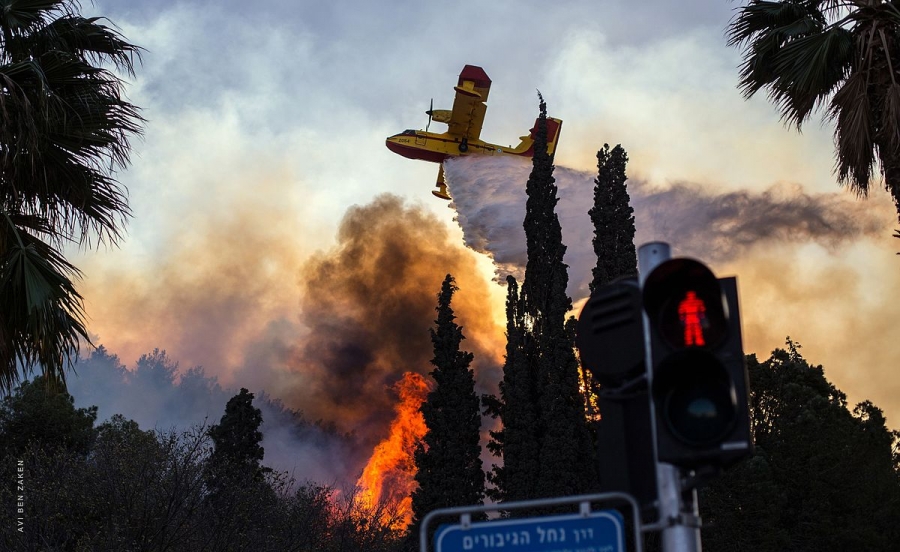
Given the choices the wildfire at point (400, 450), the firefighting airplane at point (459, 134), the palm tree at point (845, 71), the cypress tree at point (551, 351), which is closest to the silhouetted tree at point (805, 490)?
the cypress tree at point (551, 351)

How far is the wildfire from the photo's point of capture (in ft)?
253

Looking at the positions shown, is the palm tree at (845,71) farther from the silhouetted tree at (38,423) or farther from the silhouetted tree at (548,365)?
the silhouetted tree at (38,423)

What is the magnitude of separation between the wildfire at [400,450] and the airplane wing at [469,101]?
31.1 metres

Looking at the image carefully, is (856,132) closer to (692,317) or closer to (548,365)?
(692,317)

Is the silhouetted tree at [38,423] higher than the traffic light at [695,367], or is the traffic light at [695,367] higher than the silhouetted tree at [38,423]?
the silhouetted tree at [38,423]

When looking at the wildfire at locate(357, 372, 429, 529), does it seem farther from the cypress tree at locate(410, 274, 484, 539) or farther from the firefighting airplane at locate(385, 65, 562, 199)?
the cypress tree at locate(410, 274, 484, 539)

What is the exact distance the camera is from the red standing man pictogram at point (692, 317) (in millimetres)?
3332

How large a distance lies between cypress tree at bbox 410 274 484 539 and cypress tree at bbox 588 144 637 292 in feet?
23.2

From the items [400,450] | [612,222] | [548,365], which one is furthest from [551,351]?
[400,450]

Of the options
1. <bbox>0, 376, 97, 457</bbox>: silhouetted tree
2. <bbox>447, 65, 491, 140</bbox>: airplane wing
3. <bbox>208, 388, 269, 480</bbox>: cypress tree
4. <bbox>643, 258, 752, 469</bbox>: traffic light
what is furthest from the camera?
<bbox>447, 65, 491, 140</bbox>: airplane wing

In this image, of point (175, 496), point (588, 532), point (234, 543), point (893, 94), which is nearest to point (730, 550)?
point (234, 543)

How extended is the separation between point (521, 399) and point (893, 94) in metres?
25.0

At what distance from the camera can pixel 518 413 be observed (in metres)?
35.2

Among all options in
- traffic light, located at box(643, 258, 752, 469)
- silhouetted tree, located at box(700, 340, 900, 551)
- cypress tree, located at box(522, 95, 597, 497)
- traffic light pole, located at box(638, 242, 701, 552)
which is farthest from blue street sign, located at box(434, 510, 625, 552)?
silhouetted tree, located at box(700, 340, 900, 551)
